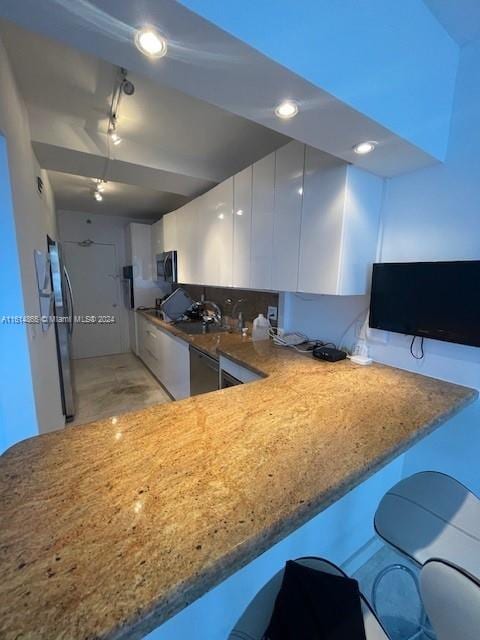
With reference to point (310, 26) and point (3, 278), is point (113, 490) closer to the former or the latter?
point (3, 278)

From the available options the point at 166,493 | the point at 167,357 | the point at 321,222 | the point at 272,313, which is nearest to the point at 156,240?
the point at 167,357

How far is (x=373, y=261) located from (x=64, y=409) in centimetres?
295

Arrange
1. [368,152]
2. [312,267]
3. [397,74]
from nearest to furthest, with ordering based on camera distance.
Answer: [397,74] → [368,152] → [312,267]

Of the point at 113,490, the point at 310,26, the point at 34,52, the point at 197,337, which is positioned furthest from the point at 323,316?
the point at 34,52

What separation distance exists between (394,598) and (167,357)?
2.50m

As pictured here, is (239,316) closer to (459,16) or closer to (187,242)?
(187,242)

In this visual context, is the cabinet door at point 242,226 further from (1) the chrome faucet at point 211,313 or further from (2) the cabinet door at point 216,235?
(1) the chrome faucet at point 211,313

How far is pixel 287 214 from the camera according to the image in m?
1.61

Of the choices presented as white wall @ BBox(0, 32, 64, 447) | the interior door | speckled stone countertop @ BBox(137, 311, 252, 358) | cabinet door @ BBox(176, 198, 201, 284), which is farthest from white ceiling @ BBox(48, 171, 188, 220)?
speckled stone countertop @ BBox(137, 311, 252, 358)

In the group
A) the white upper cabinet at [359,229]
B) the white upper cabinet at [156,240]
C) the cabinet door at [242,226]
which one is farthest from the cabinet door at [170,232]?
the white upper cabinet at [359,229]

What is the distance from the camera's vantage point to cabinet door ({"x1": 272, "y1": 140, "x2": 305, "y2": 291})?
4.99 ft

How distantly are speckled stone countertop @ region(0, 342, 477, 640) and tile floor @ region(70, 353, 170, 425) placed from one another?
223 centimetres

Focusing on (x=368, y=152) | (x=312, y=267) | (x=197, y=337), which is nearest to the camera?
(x=368, y=152)

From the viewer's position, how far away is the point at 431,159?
1195mm
